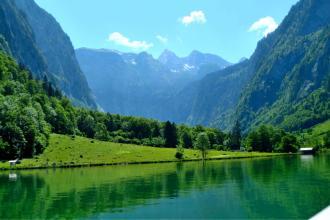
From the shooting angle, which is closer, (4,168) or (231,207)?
(231,207)

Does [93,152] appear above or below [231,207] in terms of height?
above

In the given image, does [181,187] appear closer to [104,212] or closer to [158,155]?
[104,212]

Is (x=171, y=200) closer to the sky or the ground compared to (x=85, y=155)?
closer to the ground

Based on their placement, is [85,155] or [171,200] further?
[85,155]

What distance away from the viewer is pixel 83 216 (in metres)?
48.9

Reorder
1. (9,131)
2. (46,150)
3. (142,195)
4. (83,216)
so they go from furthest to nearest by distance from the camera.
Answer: (46,150), (9,131), (142,195), (83,216)

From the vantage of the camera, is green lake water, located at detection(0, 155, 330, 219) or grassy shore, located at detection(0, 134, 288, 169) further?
grassy shore, located at detection(0, 134, 288, 169)

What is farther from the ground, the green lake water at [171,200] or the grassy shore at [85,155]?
the grassy shore at [85,155]

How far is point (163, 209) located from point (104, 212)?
6.61 m

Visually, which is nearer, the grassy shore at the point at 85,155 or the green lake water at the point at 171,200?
the green lake water at the point at 171,200

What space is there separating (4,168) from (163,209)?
105 m

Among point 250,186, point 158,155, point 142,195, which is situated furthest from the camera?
point 158,155

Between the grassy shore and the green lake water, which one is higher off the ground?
the grassy shore

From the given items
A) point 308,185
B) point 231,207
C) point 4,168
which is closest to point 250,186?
point 308,185
